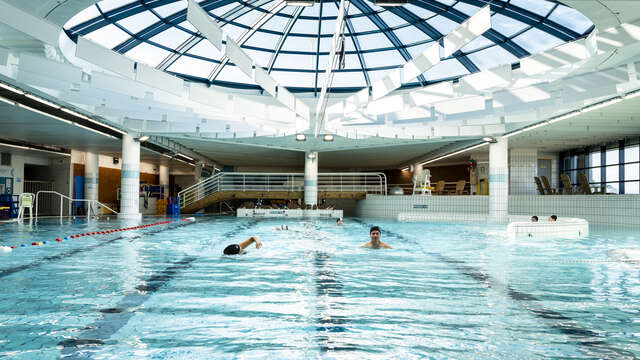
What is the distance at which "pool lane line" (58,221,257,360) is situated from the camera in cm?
247

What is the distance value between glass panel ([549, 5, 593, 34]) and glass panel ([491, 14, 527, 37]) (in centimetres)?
95

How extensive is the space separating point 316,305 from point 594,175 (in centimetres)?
1865

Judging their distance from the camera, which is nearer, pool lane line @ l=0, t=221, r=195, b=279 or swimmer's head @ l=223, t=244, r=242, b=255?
pool lane line @ l=0, t=221, r=195, b=279

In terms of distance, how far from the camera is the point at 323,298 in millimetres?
3826

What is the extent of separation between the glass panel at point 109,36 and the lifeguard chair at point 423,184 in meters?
12.1

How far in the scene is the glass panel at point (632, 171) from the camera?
15461 mm

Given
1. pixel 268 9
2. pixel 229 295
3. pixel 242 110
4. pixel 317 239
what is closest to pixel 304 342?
pixel 229 295

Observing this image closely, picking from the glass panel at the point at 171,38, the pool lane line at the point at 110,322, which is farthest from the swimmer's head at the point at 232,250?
the glass panel at the point at 171,38

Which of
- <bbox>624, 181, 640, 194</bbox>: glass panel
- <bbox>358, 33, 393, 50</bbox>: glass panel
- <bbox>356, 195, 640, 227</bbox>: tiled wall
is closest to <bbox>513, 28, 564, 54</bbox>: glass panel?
<bbox>358, 33, 393, 50</bbox>: glass panel

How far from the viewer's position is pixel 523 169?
19281 millimetres

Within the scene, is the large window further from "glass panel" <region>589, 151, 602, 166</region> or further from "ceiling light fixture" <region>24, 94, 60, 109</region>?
"ceiling light fixture" <region>24, 94, 60, 109</region>

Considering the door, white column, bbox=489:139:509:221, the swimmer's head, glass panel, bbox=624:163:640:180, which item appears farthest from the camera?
the door

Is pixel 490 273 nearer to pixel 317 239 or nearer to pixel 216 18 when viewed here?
pixel 317 239

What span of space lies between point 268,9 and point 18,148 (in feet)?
43.2
